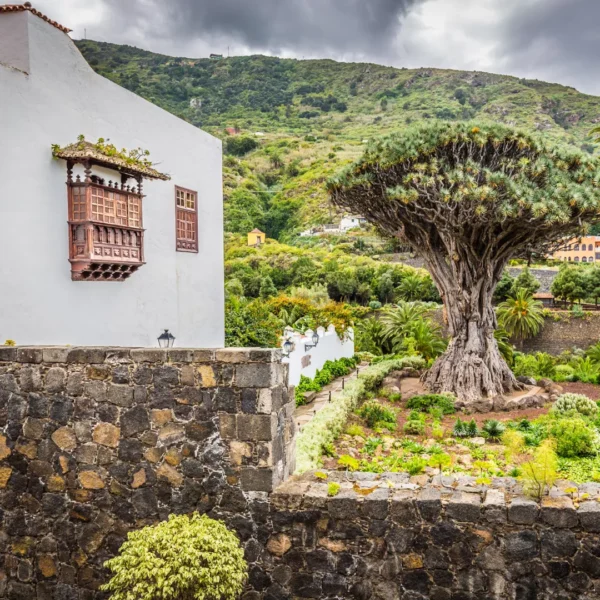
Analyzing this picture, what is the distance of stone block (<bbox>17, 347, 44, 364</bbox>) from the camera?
5.09m

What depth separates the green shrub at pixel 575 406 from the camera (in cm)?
1268

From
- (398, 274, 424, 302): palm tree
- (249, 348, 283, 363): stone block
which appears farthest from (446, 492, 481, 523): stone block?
(398, 274, 424, 302): palm tree

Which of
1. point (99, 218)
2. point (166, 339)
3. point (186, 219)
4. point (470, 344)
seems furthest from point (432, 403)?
point (99, 218)

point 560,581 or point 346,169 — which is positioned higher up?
point 346,169

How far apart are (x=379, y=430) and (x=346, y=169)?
706 cm

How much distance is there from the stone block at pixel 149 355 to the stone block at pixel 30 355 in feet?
2.81

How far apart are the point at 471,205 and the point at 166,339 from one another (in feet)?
24.6

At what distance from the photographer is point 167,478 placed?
4922 mm

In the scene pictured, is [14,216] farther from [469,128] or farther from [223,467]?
[469,128]

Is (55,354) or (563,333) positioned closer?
(55,354)

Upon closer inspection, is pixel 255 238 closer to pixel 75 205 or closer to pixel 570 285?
pixel 570 285

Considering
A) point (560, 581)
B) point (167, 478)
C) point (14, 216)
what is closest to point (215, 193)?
point (14, 216)

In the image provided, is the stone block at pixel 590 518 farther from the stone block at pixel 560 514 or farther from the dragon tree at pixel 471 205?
the dragon tree at pixel 471 205

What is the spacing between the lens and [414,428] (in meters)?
11.6
